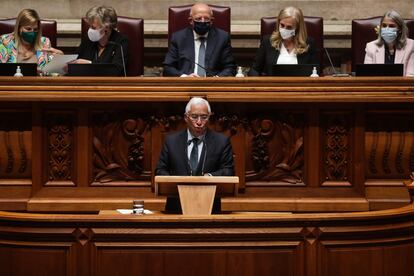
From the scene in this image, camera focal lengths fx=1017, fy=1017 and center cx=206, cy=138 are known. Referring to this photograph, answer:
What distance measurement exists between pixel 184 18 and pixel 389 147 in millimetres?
2006

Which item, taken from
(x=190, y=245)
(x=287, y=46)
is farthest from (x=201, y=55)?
(x=190, y=245)

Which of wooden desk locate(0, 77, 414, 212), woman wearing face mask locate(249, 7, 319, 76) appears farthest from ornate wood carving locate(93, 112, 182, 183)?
woman wearing face mask locate(249, 7, 319, 76)

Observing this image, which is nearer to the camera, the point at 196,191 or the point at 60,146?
the point at 196,191

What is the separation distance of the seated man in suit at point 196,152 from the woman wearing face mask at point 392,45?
1738 millimetres

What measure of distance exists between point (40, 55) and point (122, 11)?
1.75 metres

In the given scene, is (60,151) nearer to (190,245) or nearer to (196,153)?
(196,153)

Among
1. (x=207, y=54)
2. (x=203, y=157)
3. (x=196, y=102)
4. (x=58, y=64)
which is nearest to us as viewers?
(x=196, y=102)

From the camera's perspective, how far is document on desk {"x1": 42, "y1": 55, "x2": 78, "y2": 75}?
263 inches

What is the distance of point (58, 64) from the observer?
671 cm

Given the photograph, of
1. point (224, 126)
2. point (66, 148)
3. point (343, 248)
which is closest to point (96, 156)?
point (66, 148)

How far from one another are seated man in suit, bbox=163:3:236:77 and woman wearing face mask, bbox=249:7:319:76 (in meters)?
0.23

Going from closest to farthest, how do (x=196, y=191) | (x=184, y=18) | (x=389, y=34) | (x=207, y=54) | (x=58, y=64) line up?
(x=196, y=191) → (x=58, y=64) → (x=389, y=34) → (x=207, y=54) → (x=184, y=18)

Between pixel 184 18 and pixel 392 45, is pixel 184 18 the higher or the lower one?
the higher one

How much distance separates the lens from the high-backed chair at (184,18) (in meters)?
7.60
